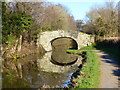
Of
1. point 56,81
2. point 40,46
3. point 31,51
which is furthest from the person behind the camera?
point 40,46

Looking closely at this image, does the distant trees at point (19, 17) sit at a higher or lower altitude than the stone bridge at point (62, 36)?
higher

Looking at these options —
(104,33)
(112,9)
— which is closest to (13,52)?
(104,33)

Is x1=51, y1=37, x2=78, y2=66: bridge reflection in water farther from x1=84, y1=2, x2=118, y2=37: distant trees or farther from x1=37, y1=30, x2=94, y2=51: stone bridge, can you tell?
x1=84, y1=2, x2=118, y2=37: distant trees

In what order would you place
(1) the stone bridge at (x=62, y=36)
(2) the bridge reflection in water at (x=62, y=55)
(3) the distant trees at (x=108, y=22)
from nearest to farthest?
1. (2) the bridge reflection in water at (x=62, y=55)
2. (1) the stone bridge at (x=62, y=36)
3. (3) the distant trees at (x=108, y=22)

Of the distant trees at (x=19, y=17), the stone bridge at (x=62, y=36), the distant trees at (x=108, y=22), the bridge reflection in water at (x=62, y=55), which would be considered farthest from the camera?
the distant trees at (x=108, y=22)

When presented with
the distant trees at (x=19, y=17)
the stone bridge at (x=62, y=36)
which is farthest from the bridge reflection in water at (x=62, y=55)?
the distant trees at (x=19, y=17)

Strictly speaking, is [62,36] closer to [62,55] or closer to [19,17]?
[62,55]

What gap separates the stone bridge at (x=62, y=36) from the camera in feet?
75.8

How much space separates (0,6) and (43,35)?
9.52 metres

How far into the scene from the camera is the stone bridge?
23109 millimetres

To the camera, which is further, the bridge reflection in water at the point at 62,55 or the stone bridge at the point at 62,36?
the stone bridge at the point at 62,36

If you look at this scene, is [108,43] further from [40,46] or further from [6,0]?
[6,0]

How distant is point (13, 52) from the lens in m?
16.5

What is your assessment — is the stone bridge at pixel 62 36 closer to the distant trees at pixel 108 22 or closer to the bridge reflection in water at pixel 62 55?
the bridge reflection in water at pixel 62 55
